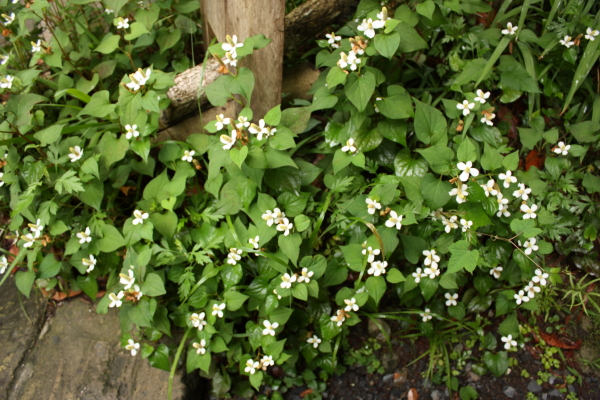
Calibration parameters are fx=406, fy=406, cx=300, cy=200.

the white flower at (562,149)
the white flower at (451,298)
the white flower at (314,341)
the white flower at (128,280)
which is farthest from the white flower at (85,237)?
the white flower at (562,149)

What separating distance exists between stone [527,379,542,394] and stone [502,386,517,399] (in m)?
0.09

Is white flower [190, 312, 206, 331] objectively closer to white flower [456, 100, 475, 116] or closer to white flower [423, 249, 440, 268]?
white flower [423, 249, 440, 268]

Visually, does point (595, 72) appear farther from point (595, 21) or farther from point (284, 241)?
point (284, 241)

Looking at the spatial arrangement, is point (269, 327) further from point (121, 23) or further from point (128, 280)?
point (121, 23)

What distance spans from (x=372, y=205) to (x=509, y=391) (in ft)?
4.55

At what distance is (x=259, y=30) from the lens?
205cm

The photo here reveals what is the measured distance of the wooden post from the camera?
2.01 m

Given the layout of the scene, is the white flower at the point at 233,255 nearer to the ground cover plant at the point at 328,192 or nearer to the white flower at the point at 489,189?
the ground cover plant at the point at 328,192

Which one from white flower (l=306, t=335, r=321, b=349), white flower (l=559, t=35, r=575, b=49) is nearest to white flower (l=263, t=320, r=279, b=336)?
white flower (l=306, t=335, r=321, b=349)

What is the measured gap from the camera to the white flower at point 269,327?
2097 millimetres

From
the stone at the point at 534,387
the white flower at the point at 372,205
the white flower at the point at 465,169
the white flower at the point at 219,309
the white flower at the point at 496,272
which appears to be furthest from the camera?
the stone at the point at 534,387

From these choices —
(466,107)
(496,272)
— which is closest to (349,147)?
(466,107)

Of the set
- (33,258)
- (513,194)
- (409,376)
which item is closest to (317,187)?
(513,194)

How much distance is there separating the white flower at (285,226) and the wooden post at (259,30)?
70 centimetres
